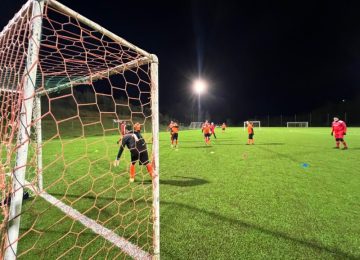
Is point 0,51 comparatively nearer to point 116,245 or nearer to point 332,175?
point 116,245

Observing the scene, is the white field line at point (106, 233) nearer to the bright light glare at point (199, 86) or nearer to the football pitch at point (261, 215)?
the football pitch at point (261, 215)

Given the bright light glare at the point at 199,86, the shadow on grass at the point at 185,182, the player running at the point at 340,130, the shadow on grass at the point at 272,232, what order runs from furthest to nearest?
the bright light glare at the point at 199,86 < the player running at the point at 340,130 < the shadow on grass at the point at 185,182 < the shadow on grass at the point at 272,232

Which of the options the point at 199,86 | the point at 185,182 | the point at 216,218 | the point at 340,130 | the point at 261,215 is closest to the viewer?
the point at 216,218

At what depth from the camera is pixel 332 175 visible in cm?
730

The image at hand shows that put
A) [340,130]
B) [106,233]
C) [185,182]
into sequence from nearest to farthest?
[106,233], [185,182], [340,130]

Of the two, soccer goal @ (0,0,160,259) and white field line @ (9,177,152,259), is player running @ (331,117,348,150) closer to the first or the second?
soccer goal @ (0,0,160,259)

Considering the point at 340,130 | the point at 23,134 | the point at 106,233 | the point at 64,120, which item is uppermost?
the point at 64,120

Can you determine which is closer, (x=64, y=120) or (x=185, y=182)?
(x=64, y=120)

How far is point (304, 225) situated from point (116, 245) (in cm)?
280

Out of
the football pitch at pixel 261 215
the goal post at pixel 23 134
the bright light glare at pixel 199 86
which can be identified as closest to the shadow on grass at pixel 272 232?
the football pitch at pixel 261 215

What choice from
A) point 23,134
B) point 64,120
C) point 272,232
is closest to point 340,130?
point 272,232

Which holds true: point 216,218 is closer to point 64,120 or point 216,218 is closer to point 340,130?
point 64,120

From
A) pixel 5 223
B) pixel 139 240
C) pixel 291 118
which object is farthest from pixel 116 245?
pixel 291 118

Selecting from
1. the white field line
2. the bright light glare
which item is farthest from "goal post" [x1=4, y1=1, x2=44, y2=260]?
the bright light glare
